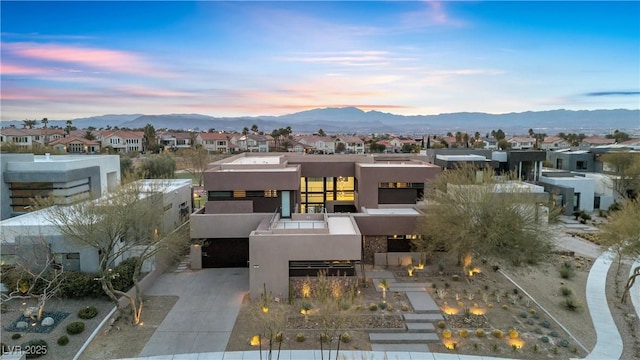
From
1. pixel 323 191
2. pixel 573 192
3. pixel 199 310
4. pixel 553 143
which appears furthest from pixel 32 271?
pixel 553 143

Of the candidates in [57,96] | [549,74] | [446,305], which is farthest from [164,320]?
[549,74]

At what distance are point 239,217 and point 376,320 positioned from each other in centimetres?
1002

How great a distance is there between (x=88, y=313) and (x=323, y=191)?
1692cm

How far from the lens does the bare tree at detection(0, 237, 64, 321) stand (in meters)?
16.8

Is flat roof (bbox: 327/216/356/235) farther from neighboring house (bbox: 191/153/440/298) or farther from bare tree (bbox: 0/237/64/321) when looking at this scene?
bare tree (bbox: 0/237/64/321)

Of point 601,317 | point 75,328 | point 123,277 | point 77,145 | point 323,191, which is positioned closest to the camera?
point 75,328

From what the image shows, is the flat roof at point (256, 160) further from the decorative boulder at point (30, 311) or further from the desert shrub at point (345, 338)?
the desert shrub at point (345, 338)

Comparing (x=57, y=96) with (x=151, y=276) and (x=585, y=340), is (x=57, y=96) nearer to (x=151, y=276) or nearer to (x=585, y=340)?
(x=151, y=276)

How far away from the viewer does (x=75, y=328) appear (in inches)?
571

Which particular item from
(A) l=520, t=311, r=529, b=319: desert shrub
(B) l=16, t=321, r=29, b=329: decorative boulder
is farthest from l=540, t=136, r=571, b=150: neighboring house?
(B) l=16, t=321, r=29, b=329: decorative boulder

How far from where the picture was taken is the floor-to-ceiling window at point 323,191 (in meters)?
28.6

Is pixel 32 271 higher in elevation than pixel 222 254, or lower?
higher

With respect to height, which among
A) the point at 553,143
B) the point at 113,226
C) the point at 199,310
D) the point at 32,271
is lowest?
Answer: the point at 199,310

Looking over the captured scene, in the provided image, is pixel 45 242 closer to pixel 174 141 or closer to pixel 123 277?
pixel 123 277
